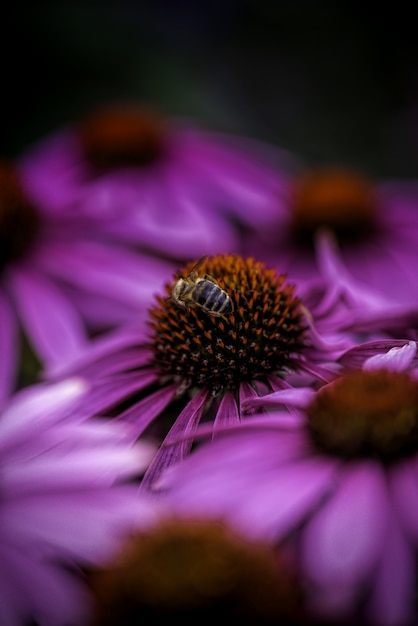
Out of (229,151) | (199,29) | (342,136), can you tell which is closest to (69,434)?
(229,151)

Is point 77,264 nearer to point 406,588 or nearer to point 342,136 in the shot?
point 406,588

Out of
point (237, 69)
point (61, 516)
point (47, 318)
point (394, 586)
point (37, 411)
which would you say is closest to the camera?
point (394, 586)

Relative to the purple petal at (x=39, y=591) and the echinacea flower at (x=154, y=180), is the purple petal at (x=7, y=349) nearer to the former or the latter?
the echinacea flower at (x=154, y=180)

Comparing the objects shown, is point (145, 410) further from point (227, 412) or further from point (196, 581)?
point (196, 581)

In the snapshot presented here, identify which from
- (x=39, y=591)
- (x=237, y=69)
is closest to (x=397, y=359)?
(x=39, y=591)

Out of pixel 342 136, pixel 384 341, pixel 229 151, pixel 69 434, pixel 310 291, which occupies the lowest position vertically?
pixel 69 434

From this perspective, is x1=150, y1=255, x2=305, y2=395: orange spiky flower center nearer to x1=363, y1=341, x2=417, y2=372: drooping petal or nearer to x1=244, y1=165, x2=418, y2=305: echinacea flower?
x1=363, y1=341, x2=417, y2=372: drooping petal

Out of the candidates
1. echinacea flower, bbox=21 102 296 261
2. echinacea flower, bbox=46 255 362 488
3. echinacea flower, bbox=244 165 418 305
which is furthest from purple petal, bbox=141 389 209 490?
echinacea flower, bbox=244 165 418 305
